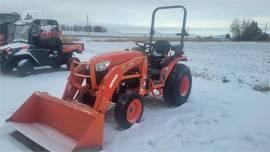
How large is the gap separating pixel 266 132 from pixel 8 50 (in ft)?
24.7

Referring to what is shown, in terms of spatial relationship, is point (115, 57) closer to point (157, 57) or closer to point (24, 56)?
point (157, 57)

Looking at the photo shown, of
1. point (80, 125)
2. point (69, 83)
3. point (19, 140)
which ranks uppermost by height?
point (69, 83)

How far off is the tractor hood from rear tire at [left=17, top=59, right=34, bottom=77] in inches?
201

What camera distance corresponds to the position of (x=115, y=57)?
16.0ft

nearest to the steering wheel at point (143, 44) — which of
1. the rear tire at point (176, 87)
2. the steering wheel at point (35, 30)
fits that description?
the rear tire at point (176, 87)

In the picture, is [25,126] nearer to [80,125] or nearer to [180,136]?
[80,125]

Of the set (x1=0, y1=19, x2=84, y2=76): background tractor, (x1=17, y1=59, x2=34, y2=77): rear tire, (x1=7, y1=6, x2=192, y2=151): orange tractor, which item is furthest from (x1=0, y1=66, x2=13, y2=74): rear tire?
(x1=7, y1=6, x2=192, y2=151): orange tractor

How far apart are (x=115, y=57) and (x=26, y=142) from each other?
170 cm

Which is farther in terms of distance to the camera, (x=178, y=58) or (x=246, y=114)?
(x=178, y=58)

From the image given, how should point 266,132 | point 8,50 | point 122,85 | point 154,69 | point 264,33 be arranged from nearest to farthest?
point 266,132 → point 122,85 → point 154,69 → point 8,50 → point 264,33

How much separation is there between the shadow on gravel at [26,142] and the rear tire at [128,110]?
42.5 inches

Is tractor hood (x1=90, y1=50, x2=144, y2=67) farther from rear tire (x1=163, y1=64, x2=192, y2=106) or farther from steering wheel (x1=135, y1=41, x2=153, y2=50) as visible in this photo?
rear tire (x1=163, y1=64, x2=192, y2=106)

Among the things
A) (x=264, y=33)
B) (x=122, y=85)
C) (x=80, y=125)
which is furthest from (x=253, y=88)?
(x=264, y=33)

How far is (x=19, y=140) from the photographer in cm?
421
